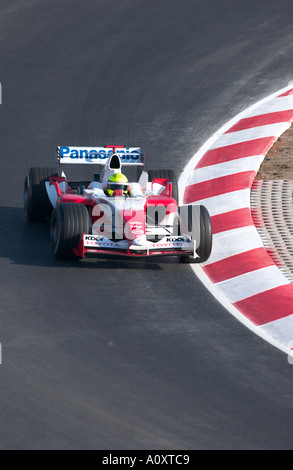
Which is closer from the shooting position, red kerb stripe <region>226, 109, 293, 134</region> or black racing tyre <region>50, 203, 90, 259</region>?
black racing tyre <region>50, 203, 90, 259</region>

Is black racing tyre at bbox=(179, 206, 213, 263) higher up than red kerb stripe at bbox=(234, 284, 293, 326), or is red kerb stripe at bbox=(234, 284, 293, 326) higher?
black racing tyre at bbox=(179, 206, 213, 263)

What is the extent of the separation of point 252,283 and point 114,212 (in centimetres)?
203

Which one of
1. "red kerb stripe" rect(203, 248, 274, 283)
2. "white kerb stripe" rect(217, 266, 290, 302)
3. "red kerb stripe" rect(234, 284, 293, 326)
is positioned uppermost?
"red kerb stripe" rect(203, 248, 274, 283)

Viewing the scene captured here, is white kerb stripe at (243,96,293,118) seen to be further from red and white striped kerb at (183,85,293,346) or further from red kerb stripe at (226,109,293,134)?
red kerb stripe at (226,109,293,134)

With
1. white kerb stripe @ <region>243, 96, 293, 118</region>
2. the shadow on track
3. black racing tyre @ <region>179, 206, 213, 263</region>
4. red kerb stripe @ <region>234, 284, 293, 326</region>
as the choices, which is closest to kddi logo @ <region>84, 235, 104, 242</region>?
the shadow on track

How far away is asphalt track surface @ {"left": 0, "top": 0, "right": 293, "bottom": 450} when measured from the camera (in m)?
7.93

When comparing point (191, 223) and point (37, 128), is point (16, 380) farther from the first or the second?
point (37, 128)

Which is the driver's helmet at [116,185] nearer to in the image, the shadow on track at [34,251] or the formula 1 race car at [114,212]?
the formula 1 race car at [114,212]

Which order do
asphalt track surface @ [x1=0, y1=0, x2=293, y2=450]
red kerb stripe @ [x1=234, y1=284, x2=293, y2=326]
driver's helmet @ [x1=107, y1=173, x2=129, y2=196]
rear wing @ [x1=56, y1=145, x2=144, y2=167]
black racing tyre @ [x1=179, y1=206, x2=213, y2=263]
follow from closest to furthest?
asphalt track surface @ [x1=0, y1=0, x2=293, y2=450], red kerb stripe @ [x1=234, y1=284, x2=293, y2=326], black racing tyre @ [x1=179, y1=206, x2=213, y2=263], driver's helmet @ [x1=107, y1=173, x2=129, y2=196], rear wing @ [x1=56, y1=145, x2=144, y2=167]

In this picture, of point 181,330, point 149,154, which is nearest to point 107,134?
point 149,154

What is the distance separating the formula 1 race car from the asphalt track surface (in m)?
0.30

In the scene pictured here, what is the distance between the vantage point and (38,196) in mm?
13289

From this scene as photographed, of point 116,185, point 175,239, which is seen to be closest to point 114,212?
point 116,185
